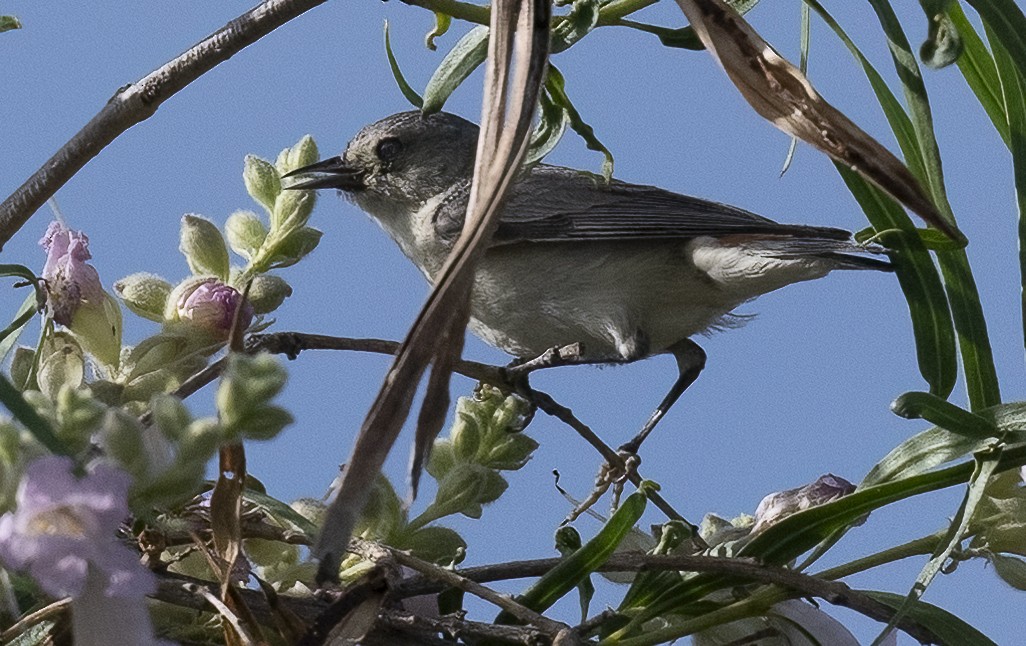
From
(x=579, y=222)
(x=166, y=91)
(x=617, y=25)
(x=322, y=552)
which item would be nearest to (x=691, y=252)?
(x=579, y=222)

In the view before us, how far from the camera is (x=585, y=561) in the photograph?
1054 mm

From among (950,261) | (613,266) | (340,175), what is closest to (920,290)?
(950,261)

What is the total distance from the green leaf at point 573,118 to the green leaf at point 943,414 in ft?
1.45

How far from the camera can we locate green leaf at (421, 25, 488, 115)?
1282 mm

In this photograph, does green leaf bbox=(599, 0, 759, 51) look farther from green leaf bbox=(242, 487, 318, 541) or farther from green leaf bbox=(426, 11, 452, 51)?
green leaf bbox=(242, 487, 318, 541)

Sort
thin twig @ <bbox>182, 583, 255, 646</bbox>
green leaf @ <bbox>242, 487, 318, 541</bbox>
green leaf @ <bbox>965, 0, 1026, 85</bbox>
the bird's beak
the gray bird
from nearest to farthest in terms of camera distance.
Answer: thin twig @ <bbox>182, 583, 255, 646</bbox>
green leaf @ <bbox>242, 487, 318, 541</bbox>
green leaf @ <bbox>965, 0, 1026, 85</bbox>
the gray bird
the bird's beak

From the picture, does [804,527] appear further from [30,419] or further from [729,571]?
[30,419]

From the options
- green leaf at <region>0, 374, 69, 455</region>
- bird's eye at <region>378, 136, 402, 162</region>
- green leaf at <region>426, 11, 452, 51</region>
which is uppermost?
bird's eye at <region>378, 136, 402, 162</region>

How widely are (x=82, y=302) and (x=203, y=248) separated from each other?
0.12 meters

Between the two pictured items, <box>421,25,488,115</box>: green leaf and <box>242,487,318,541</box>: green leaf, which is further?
<box>421,25,488,115</box>: green leaf

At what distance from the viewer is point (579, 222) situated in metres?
2.79

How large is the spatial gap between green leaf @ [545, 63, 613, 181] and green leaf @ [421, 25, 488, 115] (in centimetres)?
8

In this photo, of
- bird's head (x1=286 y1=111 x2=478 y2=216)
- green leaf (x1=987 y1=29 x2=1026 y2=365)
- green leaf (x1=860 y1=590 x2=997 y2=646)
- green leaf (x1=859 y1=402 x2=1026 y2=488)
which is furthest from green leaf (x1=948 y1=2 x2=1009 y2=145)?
bird's head (x1=286 y1=111 x2=478 y2=216)

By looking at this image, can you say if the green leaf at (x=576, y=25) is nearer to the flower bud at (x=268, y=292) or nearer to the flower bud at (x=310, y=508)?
the flower bud at (x=268, y=292)
